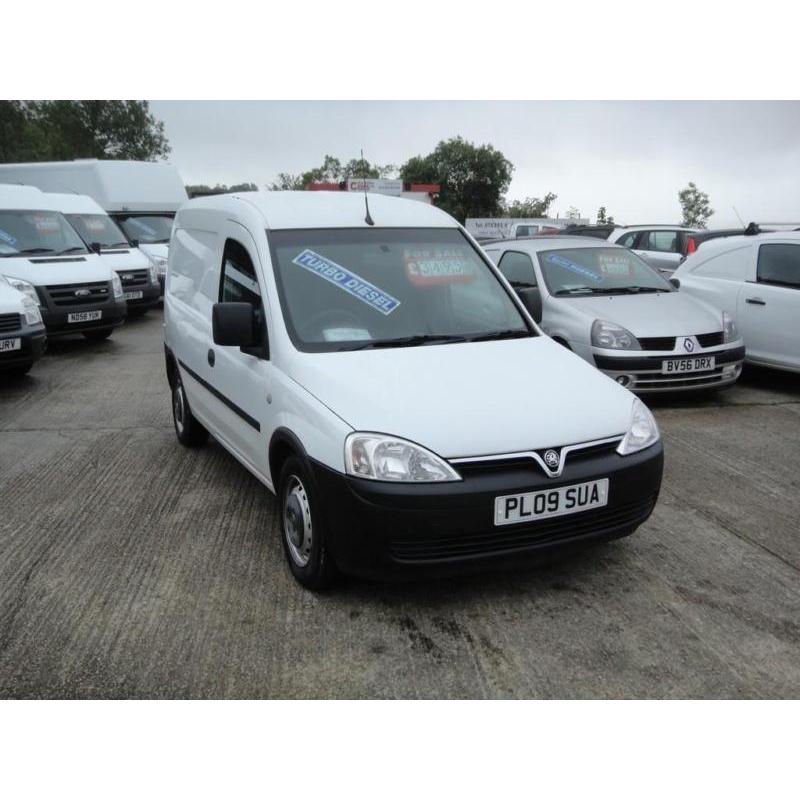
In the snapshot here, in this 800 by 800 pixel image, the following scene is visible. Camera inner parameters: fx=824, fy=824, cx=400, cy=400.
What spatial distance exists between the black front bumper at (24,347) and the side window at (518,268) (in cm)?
501

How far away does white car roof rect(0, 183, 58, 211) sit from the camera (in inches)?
469

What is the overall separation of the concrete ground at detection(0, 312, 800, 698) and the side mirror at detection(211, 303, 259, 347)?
1.17 m

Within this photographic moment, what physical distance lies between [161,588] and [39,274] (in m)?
8.49

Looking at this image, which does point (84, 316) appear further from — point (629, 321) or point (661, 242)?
point (661, 242)

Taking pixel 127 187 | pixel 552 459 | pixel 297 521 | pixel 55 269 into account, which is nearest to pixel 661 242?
pixel 55 269

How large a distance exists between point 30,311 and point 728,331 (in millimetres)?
7088

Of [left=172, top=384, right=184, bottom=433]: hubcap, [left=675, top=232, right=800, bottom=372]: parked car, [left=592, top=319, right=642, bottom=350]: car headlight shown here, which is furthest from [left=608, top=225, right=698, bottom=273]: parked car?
[left=172, top=384, right=184, bottom=433]: hubcap

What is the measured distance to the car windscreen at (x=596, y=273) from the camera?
815cm

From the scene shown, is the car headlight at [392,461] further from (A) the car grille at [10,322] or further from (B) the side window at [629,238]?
(B) the side window at [629,238]

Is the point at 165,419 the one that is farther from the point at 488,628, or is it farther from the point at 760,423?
the point at 760,423

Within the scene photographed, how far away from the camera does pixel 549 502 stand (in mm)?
3477

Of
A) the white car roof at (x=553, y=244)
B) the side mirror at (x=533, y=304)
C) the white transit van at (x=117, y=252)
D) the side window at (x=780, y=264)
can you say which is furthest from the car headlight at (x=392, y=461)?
the white transit van at (x=117, y=252)

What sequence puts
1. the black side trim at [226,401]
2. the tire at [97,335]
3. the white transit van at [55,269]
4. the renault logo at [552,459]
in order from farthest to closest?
the tire at [97,335]
the white transit van at [55,269]
the black side trim at [226,401]
the renault logo at [552,459]

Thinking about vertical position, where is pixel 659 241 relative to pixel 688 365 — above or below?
above
